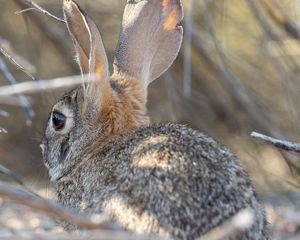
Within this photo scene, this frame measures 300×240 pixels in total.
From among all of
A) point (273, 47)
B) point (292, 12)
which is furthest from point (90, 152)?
point (292, 12)

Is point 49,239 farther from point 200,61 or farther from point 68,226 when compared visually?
point 200,61

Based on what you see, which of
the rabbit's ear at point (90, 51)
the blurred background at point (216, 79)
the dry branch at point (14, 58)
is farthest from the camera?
the blurred background at point (216, 79)

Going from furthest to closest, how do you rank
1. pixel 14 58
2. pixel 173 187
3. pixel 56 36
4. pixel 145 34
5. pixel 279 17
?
pixel 56 36 < pixel 279 17 < pixel 145 34 < pixel 14 58 < pixel 173 187

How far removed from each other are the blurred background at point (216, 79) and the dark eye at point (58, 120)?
6.90ft

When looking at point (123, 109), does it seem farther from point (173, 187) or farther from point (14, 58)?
point (173, 187)

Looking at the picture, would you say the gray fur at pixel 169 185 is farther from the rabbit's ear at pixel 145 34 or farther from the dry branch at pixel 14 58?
the rabbit's ear at pixel 145 34

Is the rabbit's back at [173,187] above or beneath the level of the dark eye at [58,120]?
above

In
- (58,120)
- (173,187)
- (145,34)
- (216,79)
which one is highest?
(173,187)

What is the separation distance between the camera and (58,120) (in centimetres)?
509

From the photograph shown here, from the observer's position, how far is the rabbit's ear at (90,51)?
4.41 metres

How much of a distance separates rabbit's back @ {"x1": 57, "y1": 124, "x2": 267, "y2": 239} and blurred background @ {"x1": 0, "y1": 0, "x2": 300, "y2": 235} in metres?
3.03

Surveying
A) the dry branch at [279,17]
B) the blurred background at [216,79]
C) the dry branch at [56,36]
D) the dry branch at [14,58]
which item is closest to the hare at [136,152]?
the dry branch at [14,58]

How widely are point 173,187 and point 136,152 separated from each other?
1.36 feet

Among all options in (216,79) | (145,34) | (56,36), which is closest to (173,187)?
(145,34)
